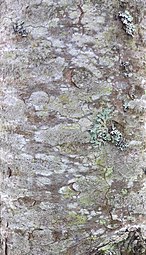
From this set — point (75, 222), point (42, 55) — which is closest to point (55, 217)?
point (75, 222)

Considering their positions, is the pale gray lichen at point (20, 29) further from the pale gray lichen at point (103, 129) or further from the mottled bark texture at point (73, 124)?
the pale gray lichen at point (103, 129)

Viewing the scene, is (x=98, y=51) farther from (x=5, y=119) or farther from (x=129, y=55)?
(x=5, y=119)

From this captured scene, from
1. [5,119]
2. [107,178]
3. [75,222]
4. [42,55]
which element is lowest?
[75,222]

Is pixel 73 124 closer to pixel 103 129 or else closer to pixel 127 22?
pixel 103 129

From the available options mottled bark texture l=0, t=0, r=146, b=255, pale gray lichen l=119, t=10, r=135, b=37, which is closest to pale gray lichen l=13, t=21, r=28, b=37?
mottled bark texture l=0, t=0, r=146, b=255

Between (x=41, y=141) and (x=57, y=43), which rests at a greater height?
(x=57, y=43)

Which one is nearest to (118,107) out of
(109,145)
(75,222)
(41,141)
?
(109,145)

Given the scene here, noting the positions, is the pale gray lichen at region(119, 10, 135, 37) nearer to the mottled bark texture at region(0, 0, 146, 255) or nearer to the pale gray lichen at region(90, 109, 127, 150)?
the mottled bark texture at region(0, 0, 146, 255)
